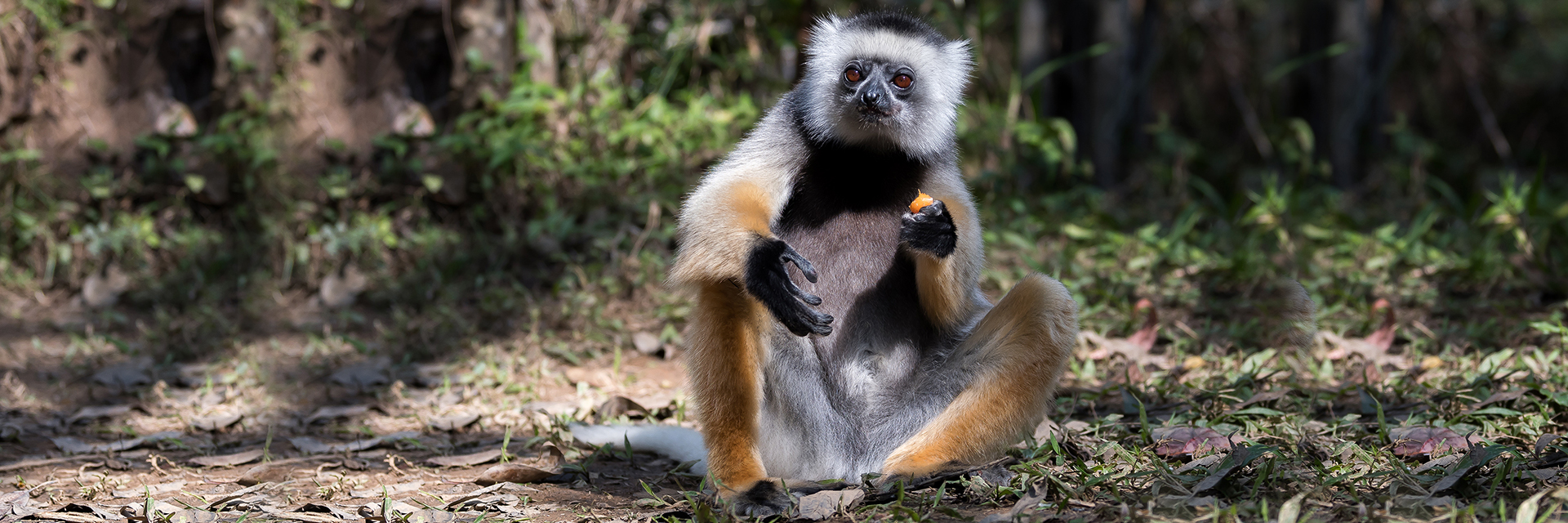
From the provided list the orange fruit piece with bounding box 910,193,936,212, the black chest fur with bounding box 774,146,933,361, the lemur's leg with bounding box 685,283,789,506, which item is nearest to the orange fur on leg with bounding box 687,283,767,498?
the lemur's leg with bounding box 685,283,789,506

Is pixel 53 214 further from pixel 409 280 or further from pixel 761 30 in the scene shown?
pixel 761 30

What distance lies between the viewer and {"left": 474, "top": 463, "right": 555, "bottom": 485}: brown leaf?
147 inches

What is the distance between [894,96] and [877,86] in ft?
0.32

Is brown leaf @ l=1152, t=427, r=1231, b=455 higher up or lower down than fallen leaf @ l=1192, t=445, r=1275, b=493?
lower down

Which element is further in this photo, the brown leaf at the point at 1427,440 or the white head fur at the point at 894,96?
the white head fur at the point at 894,96

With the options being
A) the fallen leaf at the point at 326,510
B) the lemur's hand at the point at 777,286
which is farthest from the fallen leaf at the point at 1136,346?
the fallen leaf at the point at 326,510

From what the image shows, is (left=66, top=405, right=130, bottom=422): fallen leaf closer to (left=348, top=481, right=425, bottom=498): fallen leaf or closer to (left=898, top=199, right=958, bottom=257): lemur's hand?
(left=348, top=481, right=425, bottom=498): fallen leaf

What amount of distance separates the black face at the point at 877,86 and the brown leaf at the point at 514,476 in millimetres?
1732

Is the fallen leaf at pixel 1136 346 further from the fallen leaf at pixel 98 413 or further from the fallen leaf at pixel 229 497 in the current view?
the fallen leaf at pixel 98 413

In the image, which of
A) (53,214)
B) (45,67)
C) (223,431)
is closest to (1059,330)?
(223,431)

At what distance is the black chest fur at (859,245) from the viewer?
148 inches

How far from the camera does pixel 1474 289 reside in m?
5.95

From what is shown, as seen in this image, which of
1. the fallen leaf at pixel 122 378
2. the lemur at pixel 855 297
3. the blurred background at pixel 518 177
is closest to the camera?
the lemur at pixel 855 297

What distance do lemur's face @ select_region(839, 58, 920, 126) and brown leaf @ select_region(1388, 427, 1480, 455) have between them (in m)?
2.07
